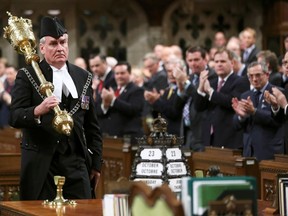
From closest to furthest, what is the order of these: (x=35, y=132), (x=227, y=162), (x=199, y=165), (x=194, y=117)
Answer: (x=35, y=132)
(x=227, y=162)
(x=199, y=165)
(x=194, y=117)

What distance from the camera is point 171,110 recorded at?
12.8 m

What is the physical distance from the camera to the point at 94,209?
6305 millimetres

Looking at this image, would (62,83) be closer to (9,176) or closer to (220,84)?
(9,176)

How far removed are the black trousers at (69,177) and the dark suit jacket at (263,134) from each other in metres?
3.49

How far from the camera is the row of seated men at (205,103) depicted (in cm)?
1068

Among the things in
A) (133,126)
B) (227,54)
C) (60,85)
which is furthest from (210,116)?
(60,85)

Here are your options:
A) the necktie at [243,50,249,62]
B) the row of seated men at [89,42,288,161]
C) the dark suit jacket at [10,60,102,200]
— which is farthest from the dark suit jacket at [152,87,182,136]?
the dark suit jacket at [10,60,102,200]

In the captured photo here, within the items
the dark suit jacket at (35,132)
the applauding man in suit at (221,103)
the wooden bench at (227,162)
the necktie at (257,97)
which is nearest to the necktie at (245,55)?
the applauding man in suit at (221,103)

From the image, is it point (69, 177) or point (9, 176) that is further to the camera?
point (9, 176)

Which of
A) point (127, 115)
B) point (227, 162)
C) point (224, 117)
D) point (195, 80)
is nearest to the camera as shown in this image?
point (227, 162)

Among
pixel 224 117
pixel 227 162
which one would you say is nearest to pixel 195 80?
pixel 224 117

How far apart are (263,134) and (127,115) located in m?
3.61

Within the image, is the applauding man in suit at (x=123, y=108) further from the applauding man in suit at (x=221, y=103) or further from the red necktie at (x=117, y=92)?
the applauding man in suit at (x=221, y=103)

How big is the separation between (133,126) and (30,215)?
26.8 ft
